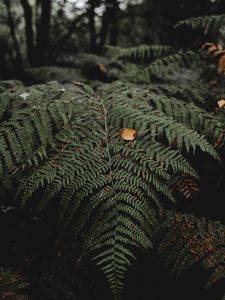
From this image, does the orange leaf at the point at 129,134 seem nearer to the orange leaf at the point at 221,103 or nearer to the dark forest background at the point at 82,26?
the orange leaf at the point at 221,103

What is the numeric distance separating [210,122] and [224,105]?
350mm

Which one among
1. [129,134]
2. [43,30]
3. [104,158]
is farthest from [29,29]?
[104,158]

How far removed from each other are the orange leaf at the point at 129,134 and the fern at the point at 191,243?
53 centimetres

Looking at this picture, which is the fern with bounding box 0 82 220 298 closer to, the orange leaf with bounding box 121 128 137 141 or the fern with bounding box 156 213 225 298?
the orange leaf with bounding box 121 128 137 141

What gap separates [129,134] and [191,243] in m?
0.65

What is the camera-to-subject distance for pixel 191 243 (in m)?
1.54

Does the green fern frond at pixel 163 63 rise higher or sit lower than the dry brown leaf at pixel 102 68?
higher

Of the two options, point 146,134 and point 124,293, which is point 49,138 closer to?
point 146,134

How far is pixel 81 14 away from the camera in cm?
417

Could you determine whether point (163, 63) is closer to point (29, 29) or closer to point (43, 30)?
point (43, 30)

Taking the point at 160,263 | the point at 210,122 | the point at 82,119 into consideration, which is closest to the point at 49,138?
the point at 82,119

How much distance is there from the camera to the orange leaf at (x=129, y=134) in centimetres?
152

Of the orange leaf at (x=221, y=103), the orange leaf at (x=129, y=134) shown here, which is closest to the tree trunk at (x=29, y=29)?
the orange leaf at (x=221, y=103)

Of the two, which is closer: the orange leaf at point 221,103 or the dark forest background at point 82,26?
the orange leaf at point 221,103
